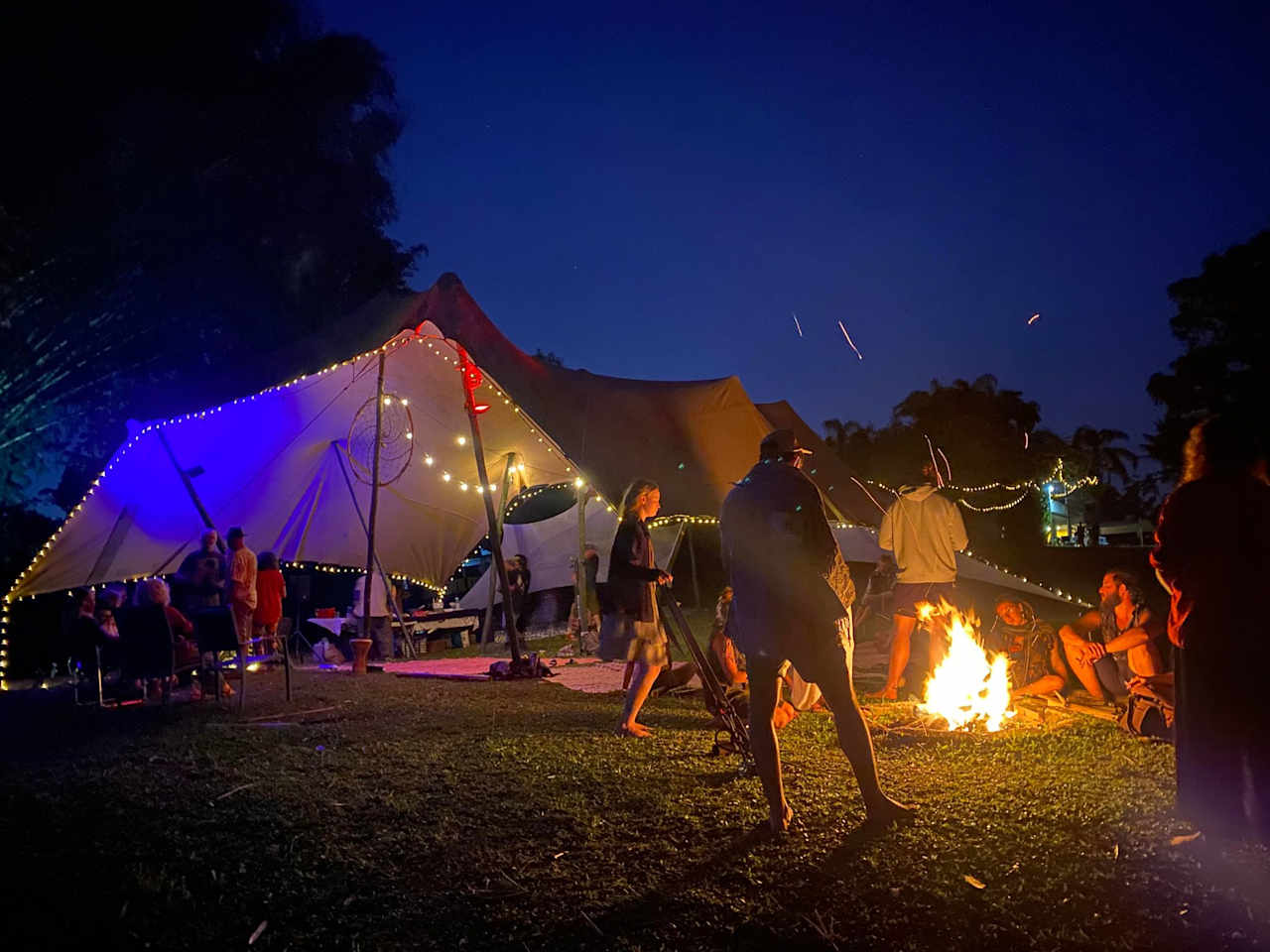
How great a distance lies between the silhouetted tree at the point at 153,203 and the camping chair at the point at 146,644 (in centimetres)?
538

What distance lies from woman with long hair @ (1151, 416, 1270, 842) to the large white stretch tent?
6.74 m

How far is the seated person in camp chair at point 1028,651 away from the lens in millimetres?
6652

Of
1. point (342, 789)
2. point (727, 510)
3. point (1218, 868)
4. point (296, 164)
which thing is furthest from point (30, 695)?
point (296, 164)

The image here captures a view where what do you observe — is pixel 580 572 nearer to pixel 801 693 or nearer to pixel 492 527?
pixel 492 527

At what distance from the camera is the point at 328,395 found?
1128 centimetres

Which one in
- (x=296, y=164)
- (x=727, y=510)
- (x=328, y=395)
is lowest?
(x=727, y=510)

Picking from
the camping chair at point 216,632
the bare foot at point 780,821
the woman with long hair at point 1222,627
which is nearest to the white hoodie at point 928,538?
the woman with long hair at point 1222,627

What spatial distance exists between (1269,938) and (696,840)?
1945mm

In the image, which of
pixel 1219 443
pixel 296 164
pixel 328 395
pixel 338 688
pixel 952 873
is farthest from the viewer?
pixel 296 164

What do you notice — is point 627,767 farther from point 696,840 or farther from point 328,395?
point 328,395

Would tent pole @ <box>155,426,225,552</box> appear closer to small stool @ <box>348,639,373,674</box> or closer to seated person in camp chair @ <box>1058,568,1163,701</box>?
small stool @ <box>348,639,373,674</box>

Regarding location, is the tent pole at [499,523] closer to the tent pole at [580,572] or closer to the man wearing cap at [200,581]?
the tent pole at [580,572]

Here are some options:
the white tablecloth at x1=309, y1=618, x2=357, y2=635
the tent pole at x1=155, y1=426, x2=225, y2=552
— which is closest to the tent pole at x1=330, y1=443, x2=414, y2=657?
the white tablecloth at x1=309, y1=618, x2=357, y2=635

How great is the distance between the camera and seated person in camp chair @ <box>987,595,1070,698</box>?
6.65m
